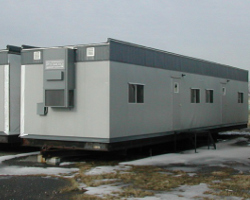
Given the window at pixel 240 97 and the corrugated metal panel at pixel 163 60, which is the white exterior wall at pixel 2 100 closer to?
the corrugated metal panel at pixel 163 60

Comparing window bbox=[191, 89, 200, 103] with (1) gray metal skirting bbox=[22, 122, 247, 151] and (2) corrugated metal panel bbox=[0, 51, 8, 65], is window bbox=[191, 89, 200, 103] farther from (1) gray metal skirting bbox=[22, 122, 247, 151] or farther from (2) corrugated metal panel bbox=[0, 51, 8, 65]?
(2) corrugated metal panel bbox=[0, 51, 8, 65]

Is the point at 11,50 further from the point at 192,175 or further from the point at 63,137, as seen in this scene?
the point at 192,175

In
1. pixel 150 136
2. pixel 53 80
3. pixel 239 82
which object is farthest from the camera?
pixel 239 82

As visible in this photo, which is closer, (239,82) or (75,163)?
(75,163)

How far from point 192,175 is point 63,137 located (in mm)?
3984

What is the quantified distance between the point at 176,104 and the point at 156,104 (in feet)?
4.49

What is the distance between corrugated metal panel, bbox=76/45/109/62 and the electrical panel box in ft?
0.60

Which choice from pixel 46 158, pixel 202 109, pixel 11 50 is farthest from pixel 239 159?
pixel 11 50

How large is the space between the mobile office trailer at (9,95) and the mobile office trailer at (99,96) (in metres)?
0.99

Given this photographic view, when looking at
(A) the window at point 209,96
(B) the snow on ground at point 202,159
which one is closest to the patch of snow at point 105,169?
(B) the snow on ground at point 202,159

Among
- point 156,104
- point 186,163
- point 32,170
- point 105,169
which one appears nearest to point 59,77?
point 32,170

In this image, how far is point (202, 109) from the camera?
53.1 feet

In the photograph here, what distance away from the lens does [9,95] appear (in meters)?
13.1

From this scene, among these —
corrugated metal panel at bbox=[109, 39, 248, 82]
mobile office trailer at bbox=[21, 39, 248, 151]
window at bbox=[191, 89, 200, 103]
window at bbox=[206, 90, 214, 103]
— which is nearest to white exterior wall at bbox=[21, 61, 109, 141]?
mobile office trailer at bbox=[21, 39, 248, 151]
